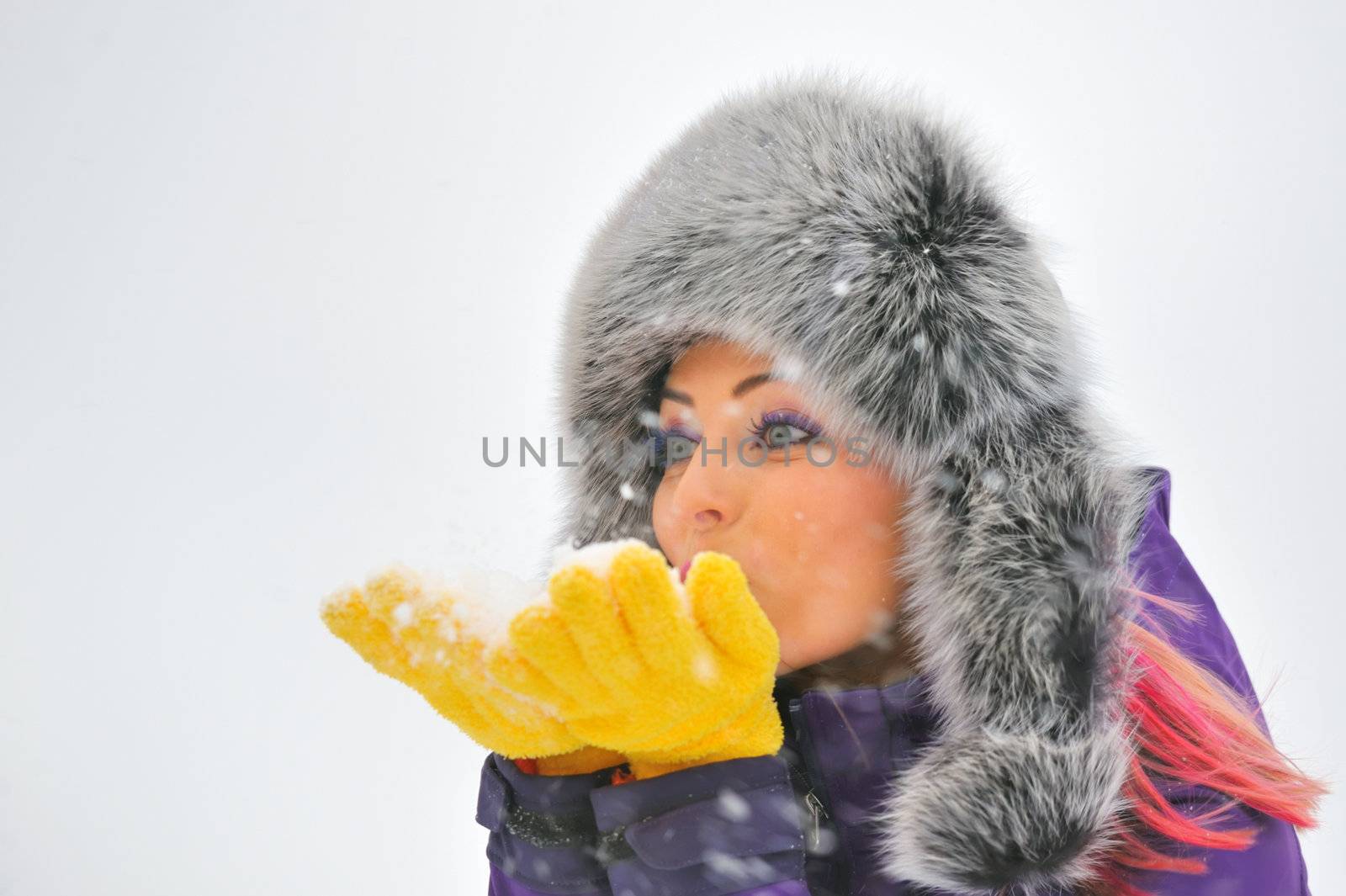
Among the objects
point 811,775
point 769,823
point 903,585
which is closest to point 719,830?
point 769,823

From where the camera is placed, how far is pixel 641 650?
0.70m

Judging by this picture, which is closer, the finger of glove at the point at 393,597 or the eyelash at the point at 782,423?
the finger of glove at the point at 393,597

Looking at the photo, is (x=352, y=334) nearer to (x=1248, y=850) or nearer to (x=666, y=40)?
(x=666, y=40)

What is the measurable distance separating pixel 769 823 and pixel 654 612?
27 cm

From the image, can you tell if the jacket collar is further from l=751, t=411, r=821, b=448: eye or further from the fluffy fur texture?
l=751, t=411, r=821, b=448: eye

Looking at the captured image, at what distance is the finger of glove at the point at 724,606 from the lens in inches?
27.5

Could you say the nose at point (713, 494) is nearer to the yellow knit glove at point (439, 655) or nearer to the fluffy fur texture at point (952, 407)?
the fluffy fur texture at point (952, 407)

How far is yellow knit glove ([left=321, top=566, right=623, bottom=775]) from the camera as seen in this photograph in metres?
0.77

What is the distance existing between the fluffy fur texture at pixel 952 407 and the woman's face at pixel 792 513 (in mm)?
28

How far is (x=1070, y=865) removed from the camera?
0.82 metres

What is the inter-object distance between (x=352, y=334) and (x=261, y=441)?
1.08ft

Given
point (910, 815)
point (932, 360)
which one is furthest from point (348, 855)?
point (932, 360)

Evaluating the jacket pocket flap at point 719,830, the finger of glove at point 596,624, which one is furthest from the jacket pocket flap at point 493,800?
the finger of glove at point 596,624

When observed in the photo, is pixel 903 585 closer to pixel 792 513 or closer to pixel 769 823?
pixel 792 513
